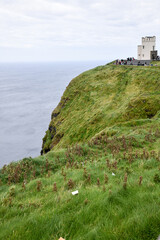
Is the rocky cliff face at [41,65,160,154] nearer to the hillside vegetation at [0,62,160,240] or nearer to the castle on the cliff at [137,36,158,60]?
the castle on the cliff at [137,36,158,60]

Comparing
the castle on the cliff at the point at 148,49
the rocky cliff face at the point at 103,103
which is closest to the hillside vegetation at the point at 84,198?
the rocky cliff face at the point at 103,103

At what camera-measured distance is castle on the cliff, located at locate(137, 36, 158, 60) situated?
7862cm

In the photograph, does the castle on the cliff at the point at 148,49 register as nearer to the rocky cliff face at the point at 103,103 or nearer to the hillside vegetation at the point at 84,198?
the rocky cliff face at the point at 103,103

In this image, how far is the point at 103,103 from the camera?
51.2 metres

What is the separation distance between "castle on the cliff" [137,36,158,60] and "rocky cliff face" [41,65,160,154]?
59.9ft

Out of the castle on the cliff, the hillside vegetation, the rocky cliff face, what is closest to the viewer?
the hillside vegetation

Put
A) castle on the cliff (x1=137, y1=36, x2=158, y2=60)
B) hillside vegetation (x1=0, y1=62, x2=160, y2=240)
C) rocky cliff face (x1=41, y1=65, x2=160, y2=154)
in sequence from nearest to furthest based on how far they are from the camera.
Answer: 1. hillside vegetation (x1=0, y1=62, x2=160, y2=240)
2. rocky cliff face (x1=41, y1=65, x2=160, y2=154)
3. castle on the cliff (x1=137, y1=36, x2=158, y2=60)

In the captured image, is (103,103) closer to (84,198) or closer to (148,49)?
(148,49)

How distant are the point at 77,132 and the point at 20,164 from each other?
31452 mm

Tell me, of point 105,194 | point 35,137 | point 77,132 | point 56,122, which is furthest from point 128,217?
point 35,137

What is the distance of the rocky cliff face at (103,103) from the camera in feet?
128

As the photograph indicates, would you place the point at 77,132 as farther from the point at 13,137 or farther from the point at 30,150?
the point at 13,137

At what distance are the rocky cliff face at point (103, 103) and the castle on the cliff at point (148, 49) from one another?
59.9ft

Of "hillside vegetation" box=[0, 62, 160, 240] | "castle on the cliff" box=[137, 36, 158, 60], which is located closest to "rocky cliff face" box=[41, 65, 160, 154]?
"castle on the cliff" box=[137, 36, 158, 60]
